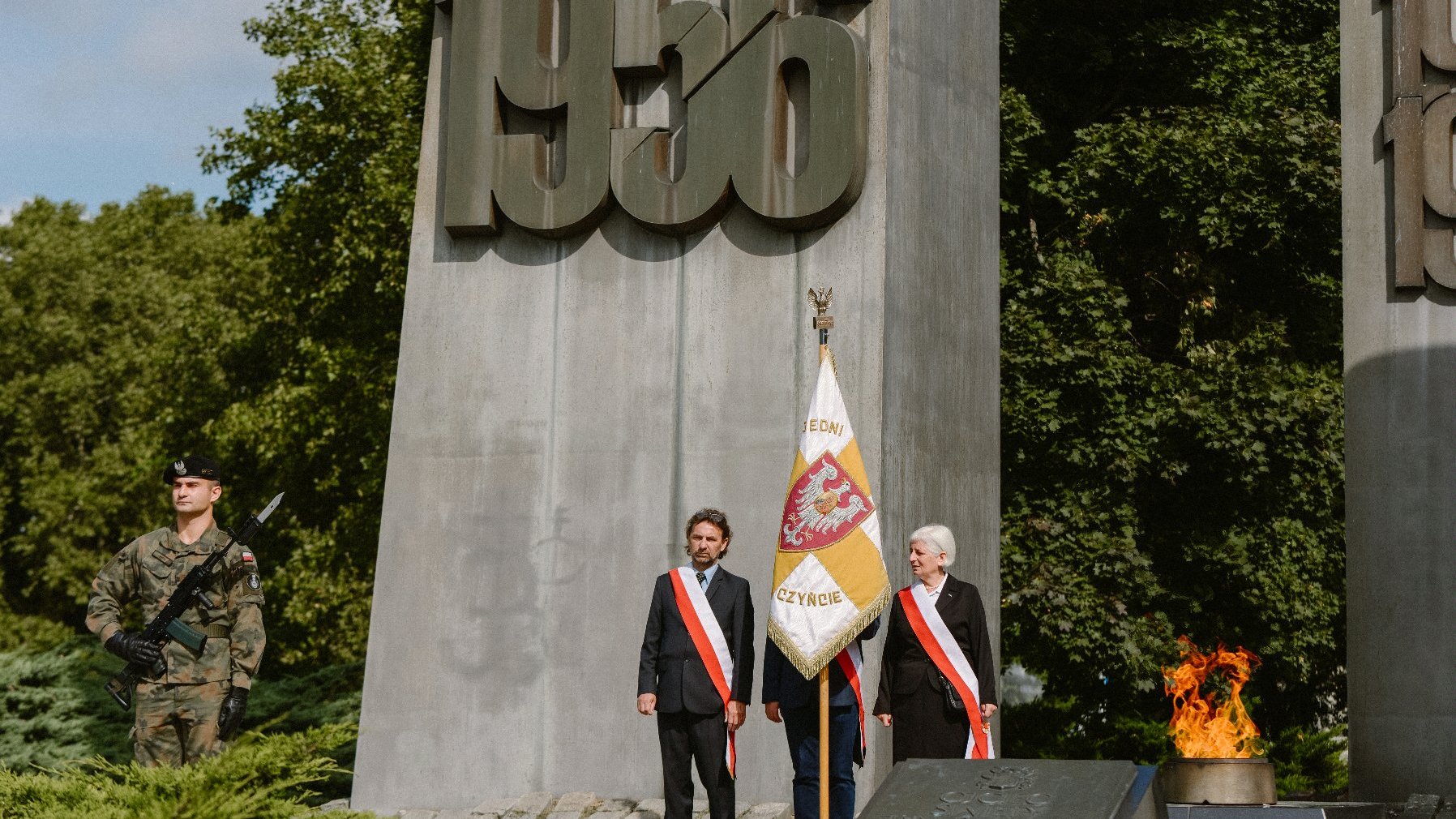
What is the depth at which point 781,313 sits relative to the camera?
1134 cm

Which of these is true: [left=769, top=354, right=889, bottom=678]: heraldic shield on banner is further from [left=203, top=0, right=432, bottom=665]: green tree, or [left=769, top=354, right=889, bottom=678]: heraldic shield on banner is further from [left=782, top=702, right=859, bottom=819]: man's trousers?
[left=203, top=0, right=432, bottom=665]: green tree

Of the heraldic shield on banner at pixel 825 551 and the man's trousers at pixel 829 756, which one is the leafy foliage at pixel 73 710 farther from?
the heraldic shield on banner at pixel 825 551

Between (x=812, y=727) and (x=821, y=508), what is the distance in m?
1.14

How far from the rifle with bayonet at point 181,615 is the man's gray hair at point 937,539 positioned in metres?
3.21

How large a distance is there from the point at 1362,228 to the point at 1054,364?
4.26 meters

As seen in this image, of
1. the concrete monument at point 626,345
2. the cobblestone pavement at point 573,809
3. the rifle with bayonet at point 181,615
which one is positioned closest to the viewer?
the rifle with bayonet at point 181,615

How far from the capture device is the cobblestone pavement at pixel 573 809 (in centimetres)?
1068

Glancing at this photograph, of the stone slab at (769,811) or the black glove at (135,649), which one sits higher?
the black glove at (135,649)

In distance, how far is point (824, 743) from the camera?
8.95m

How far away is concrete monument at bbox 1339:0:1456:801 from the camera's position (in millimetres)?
13180

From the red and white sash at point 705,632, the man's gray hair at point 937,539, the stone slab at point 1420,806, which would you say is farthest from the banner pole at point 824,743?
the stone slab at point 1420,806

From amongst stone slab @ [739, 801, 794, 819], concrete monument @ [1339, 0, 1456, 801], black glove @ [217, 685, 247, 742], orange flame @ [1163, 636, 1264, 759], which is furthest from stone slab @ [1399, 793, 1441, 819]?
black glove @ [217, 685, 247, 742]

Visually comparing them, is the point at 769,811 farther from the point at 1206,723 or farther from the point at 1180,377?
the point at 1180,377

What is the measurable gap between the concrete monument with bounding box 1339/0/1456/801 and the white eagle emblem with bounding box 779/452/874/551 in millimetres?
5836
